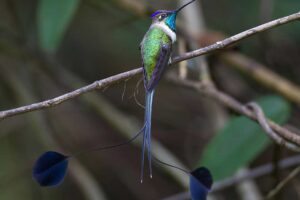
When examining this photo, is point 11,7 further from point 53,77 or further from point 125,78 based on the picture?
point 125,78

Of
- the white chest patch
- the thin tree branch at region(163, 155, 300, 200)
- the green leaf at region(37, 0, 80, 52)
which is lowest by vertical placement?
the thin tree branch at region(163, 155, 300, 200)

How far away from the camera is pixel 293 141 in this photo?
4.46 ft

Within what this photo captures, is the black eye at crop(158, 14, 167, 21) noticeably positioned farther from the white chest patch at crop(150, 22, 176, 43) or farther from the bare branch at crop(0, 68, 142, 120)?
the bare branch at crop(0, 68, 142, 120)

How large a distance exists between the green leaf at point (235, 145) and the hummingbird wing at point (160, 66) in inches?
23.7

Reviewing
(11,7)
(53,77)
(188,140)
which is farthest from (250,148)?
(11,7)

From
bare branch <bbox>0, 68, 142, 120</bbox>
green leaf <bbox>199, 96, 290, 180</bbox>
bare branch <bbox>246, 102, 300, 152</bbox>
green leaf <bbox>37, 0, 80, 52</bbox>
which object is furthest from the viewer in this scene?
green leaf <bbox>37, 0, 80, 52</bbox>

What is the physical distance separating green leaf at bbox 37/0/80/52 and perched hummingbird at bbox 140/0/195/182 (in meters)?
0.59

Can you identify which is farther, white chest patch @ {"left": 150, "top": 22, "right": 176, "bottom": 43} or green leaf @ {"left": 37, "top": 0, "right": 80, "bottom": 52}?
green leaf @ {"left": 37, "top": 0, "right": 80, "bottom": 52}

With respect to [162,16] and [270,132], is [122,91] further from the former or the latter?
[270,132]

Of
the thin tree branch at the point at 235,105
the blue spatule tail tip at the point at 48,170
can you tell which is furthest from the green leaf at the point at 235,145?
the blue spatule tail tip at the point at 48,170

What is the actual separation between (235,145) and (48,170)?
2.78ft

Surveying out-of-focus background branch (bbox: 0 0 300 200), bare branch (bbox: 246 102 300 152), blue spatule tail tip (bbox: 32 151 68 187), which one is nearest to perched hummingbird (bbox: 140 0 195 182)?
blue spatule tail tip (bbox: 32 151 68 187)

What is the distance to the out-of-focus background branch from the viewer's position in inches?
94.2

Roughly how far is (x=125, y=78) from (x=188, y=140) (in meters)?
1.56
